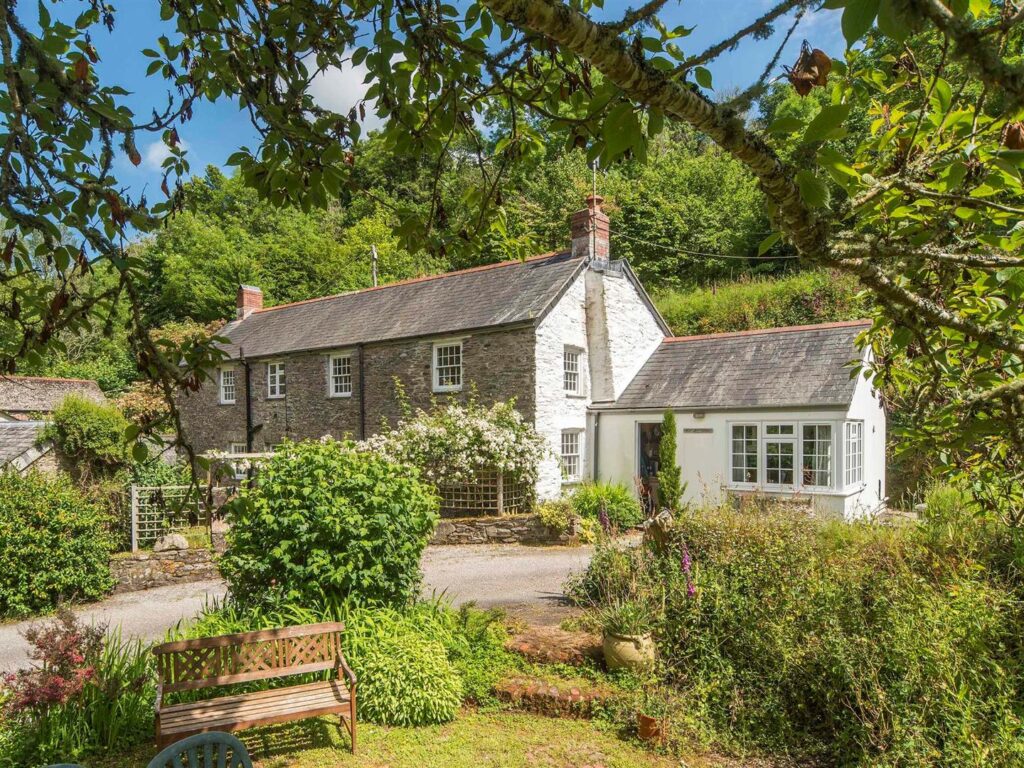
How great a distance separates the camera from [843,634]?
18.4 feet

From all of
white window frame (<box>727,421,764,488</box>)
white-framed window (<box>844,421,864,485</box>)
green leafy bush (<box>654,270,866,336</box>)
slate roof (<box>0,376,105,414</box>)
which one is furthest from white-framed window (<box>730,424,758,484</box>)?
slate roof (<box>0,376,105,414</box>)

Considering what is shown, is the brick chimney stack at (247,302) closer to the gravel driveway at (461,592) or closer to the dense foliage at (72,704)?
the gravel driveway at (461,592)

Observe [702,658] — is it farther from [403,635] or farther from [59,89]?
[59,89]

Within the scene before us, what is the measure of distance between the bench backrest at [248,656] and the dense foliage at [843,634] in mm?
3039

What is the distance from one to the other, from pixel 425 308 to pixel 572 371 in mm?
5231

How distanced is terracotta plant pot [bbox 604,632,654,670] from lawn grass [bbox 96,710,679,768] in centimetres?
71

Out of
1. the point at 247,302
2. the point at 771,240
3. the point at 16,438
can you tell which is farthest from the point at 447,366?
the point at 771,240

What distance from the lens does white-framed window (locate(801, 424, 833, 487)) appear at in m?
14.3

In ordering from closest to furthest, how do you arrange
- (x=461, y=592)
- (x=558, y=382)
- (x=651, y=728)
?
(x=651, y=728)
(x=461, y=592)
(x=558, y=382)

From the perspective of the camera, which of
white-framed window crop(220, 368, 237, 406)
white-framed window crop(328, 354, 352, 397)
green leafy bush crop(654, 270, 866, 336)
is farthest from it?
white-framed window crop(220, 368, 237, 406)

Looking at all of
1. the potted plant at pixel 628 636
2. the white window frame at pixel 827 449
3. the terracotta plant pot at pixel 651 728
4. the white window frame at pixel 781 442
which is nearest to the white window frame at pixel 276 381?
the white window frame at pixel 781 442

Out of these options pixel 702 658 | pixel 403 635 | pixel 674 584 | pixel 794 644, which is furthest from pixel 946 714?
pixel 403 635

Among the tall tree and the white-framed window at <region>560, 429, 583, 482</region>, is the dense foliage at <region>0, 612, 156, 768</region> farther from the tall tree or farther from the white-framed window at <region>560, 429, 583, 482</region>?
the white-framed window at <region>560, 429, 583, 482</region>

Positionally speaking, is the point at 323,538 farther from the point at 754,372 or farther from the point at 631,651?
the point at 754,372
